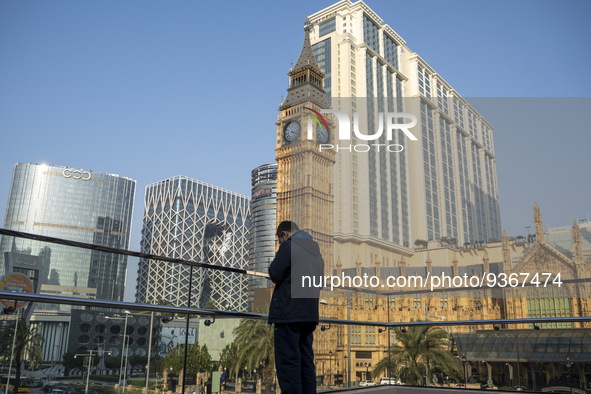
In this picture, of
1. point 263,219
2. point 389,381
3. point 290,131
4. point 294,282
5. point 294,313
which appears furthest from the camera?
point 263,219

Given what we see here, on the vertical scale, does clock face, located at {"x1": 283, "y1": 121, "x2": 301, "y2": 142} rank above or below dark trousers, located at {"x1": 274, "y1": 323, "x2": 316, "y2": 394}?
above

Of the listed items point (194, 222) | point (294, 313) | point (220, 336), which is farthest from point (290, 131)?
point (194, 222)

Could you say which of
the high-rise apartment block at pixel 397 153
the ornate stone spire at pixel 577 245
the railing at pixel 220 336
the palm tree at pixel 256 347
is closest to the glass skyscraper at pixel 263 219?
the high-rise apartment block at pixel 397 153

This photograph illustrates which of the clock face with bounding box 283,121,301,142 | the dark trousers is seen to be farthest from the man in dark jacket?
the clock face with bounding box 283,121,301,142

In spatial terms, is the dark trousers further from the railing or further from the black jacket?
the railing

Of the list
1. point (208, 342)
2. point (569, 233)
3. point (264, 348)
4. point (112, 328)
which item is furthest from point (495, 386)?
point (569, 233)

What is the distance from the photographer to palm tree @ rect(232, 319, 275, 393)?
3.58m

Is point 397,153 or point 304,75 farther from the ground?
point 304,75

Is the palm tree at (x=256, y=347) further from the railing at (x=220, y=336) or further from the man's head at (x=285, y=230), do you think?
the man's head at (x=285, y=230)

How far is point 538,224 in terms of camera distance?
34.4 feet

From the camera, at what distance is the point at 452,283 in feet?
23.8

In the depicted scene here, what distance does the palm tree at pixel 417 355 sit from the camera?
4672mm

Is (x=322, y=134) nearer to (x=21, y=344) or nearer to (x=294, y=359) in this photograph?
(x=294, y=359)

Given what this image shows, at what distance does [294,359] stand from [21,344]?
4.88 ft
